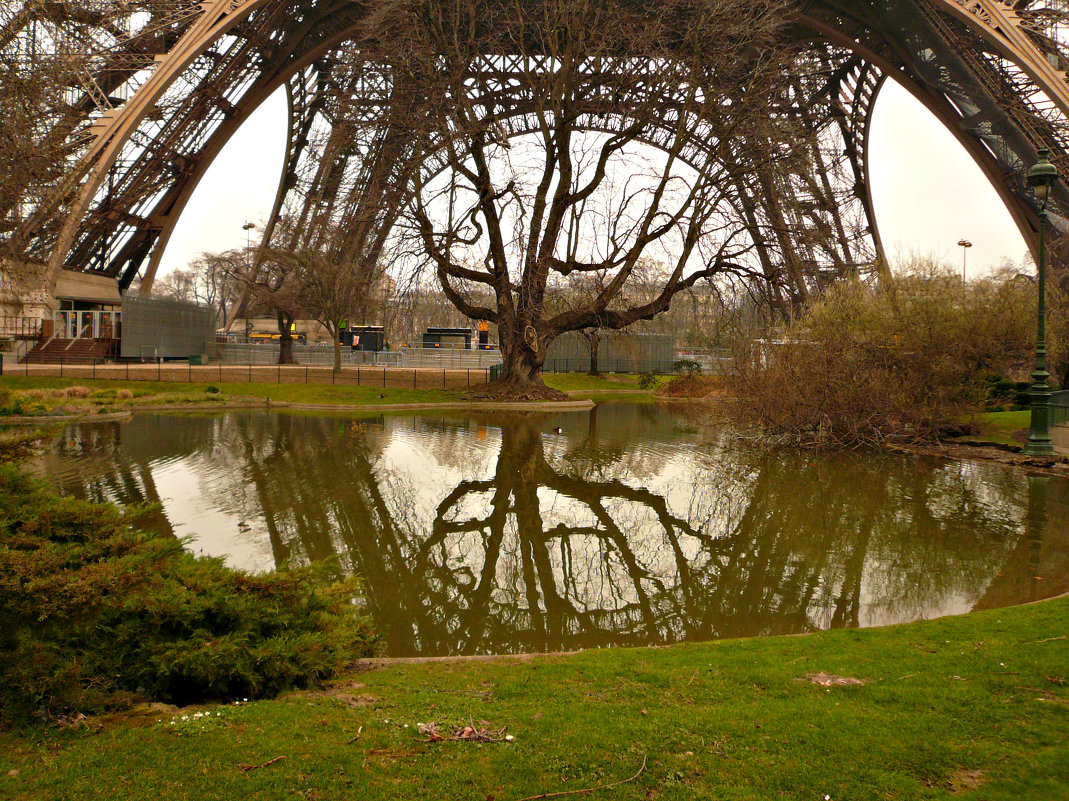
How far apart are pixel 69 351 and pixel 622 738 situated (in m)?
43.2

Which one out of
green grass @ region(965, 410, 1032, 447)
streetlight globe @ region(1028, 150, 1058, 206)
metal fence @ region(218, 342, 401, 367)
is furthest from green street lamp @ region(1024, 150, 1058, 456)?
metal fence @ region(218, 342, 401, 367)

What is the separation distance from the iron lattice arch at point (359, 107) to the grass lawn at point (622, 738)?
15.4m

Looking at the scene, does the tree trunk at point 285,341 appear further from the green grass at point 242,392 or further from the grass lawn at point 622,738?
the grass lawn at point 622,738

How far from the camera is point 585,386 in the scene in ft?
139

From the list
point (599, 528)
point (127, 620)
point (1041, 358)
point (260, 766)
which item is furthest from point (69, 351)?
point (260, 766)

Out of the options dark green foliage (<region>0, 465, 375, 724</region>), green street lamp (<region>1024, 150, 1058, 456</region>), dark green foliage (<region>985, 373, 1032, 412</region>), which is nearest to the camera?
dark green foliage (<region>0, 465, 375, 724</region>)

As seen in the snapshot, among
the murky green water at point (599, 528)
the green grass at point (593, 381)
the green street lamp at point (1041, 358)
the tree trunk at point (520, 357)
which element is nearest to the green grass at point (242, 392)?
the tree trunk at point (520, 357)

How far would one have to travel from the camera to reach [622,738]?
382 cm

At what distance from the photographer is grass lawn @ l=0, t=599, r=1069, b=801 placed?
10.9ft

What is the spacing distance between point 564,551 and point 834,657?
13.8 ft

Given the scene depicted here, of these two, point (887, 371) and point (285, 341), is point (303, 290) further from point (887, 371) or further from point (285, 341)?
point (887, 371)

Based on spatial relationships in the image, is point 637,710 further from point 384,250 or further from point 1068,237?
point 1068,237

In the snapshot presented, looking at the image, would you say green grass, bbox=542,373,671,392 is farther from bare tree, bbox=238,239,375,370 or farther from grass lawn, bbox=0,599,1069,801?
grass lawn, bbox=0,599,1069,801

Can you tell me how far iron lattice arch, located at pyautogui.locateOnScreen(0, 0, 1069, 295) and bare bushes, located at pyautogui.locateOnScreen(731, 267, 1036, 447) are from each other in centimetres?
634
